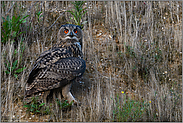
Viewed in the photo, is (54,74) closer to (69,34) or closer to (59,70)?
(59,70)

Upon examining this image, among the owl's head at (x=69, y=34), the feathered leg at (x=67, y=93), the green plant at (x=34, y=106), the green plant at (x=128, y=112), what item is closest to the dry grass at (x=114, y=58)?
the green plant at (x=128, y=112)

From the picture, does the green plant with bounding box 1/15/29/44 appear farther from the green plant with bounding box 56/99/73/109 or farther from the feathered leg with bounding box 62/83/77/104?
the green plant with bounding box 56/99/73/109

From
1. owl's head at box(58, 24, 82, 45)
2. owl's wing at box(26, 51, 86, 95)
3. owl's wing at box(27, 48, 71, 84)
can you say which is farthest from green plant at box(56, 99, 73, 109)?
owl's head at box(58, 24, 82, 45)

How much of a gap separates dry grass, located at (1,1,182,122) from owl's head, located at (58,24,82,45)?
3.27ft

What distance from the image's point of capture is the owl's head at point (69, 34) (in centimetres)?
565

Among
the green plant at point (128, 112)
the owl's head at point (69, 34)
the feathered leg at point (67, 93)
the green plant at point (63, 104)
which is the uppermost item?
the owl's head at point (69, 34)

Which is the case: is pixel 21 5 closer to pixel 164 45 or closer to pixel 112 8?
pixel 112 8

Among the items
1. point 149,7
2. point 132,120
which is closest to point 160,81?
point 132,120

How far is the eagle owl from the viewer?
514 centimetres

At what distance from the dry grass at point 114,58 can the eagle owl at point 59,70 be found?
438 mm

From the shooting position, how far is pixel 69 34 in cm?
567

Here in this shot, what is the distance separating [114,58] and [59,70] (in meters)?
1.95

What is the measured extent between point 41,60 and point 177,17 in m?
4.37

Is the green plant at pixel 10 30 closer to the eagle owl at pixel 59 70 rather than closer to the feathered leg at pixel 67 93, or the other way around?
the eagle owl at pixel 59 70
